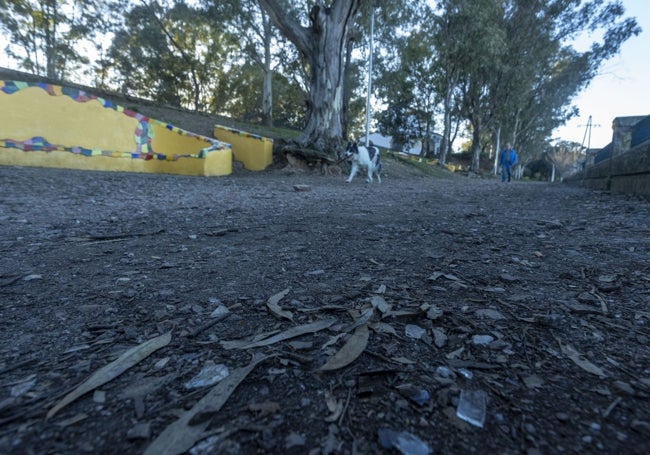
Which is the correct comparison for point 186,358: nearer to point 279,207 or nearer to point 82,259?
point 82,259

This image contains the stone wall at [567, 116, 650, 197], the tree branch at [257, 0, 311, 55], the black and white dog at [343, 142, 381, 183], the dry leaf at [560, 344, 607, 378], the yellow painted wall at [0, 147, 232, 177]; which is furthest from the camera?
the black and white dog at [343, 142, 381, 183]

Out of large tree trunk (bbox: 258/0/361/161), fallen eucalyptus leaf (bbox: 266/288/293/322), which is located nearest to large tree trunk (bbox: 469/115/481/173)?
large tree trunk (bbox: 258/0/361/161)

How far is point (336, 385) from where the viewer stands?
105 centimetres

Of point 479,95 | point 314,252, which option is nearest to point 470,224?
point 314,252

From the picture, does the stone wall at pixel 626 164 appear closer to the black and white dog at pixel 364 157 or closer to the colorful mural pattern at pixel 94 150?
the black and white dog at pixel 364 157

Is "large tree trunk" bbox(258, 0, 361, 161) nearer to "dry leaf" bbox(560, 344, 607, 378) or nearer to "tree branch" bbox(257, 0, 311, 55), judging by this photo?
"tree branch" bbox(257, 0, 311, 55)

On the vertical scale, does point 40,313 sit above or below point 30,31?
below

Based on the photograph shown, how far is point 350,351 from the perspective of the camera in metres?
1.21

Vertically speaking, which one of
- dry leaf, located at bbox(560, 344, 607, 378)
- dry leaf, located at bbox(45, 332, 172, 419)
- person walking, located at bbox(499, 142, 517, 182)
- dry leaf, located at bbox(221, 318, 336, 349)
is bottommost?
dry leaf, located at bbox(45, 332, 172, 419)

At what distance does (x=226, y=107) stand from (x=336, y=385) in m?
Result: 32.9

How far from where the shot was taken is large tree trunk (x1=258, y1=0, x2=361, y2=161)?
9.93 metres

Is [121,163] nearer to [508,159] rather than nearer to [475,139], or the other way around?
[508,159]

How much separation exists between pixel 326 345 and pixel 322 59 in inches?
419

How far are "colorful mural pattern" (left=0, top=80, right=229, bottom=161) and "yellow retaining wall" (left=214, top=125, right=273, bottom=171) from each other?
1.24m
